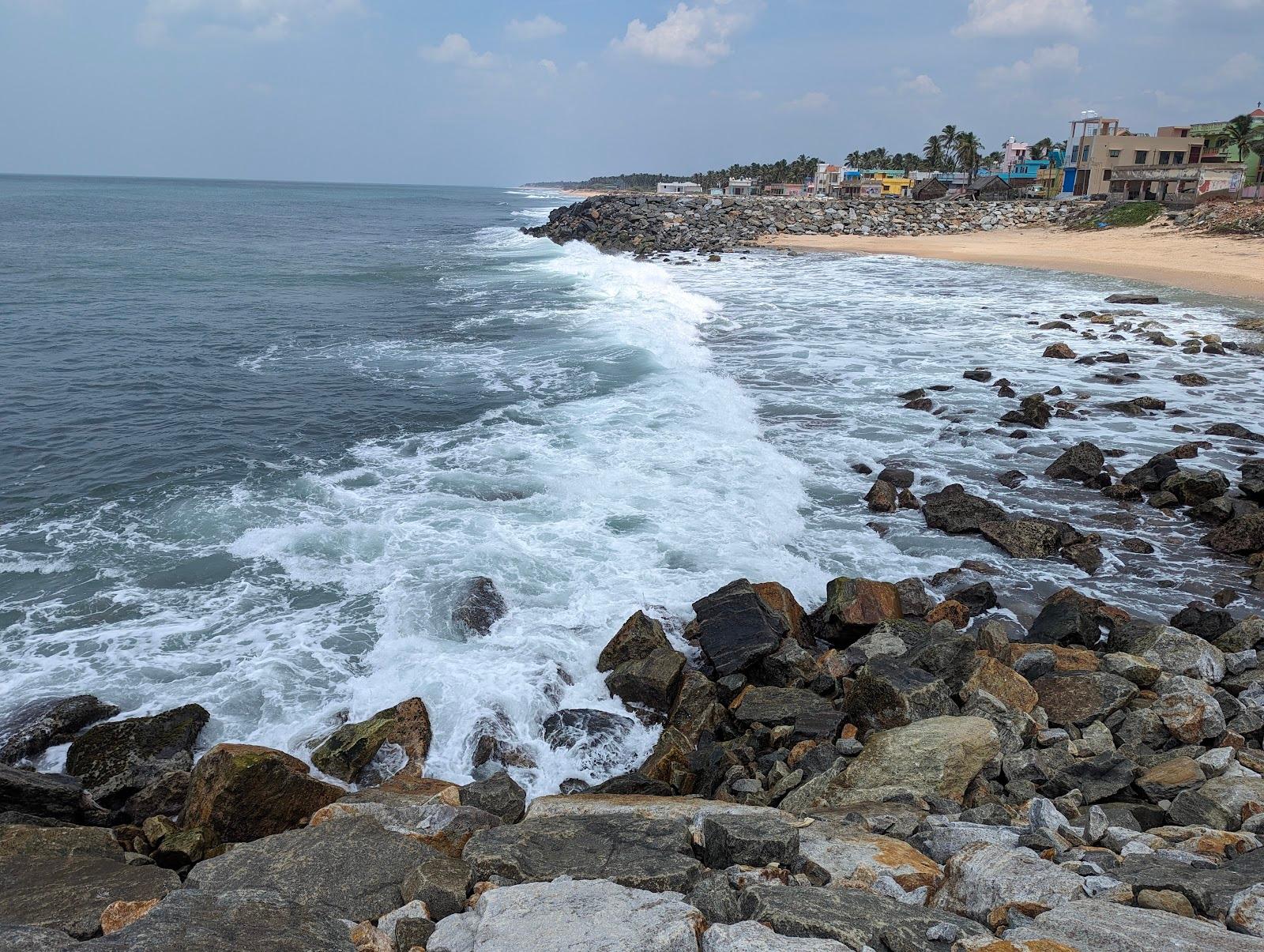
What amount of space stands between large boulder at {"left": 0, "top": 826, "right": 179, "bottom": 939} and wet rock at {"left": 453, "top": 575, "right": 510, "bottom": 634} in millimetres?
4562

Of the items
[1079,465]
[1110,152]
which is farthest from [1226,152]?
[1079,465]

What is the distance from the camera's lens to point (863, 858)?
529 cm

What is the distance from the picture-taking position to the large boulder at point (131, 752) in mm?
7656

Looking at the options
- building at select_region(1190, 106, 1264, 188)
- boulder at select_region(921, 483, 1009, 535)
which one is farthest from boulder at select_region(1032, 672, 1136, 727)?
building at select_region(1190, 106, 1264, 188)

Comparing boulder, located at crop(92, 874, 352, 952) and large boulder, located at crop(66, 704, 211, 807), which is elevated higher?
boulder, located at crop(92, 874, 352, 952)

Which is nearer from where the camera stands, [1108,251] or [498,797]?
[498,797]

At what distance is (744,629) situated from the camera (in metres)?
9.57

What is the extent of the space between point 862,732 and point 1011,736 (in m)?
1.36

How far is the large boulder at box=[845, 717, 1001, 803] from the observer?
665cm

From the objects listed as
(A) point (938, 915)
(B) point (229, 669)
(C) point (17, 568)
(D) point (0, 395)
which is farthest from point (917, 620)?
(D) point (0, 395)

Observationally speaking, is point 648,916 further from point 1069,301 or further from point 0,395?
point 1069,301

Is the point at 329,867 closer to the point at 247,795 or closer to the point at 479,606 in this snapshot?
the point at 247,795

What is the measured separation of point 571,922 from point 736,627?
549 centimetres

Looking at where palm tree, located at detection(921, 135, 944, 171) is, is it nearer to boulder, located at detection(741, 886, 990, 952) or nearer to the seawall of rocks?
the seawall of rocks
